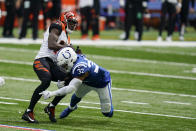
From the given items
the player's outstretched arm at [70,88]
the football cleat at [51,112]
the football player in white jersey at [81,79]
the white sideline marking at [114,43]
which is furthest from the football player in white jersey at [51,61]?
the white sideline marking at [114,43]

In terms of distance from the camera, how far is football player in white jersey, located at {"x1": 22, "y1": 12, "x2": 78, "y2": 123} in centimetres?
845

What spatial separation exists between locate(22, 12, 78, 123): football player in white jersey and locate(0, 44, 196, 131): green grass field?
215mm

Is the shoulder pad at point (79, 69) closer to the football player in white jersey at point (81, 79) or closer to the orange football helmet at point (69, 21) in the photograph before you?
the football player in white jersey at point (81, 79)

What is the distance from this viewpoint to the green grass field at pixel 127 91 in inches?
340

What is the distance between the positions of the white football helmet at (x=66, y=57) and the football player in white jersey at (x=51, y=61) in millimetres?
392

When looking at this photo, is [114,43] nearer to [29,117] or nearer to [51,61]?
[51,61]

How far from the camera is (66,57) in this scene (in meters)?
8.17

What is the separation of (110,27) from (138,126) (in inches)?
→ 972

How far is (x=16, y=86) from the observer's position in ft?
39.2

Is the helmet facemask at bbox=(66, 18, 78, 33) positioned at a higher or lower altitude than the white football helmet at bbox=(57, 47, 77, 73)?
higher

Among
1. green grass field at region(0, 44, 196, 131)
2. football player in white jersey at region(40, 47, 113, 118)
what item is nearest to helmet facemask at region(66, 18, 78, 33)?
football player in white jersey at region(40, 47, 113, 118)

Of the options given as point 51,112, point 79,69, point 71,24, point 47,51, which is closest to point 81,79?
point 79,69

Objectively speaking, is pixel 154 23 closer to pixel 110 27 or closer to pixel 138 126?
pixel 110 27

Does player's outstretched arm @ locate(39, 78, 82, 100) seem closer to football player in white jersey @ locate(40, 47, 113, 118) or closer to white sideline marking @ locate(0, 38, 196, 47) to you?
football player in white jersey @ locate(40, 47, 113, 118)
